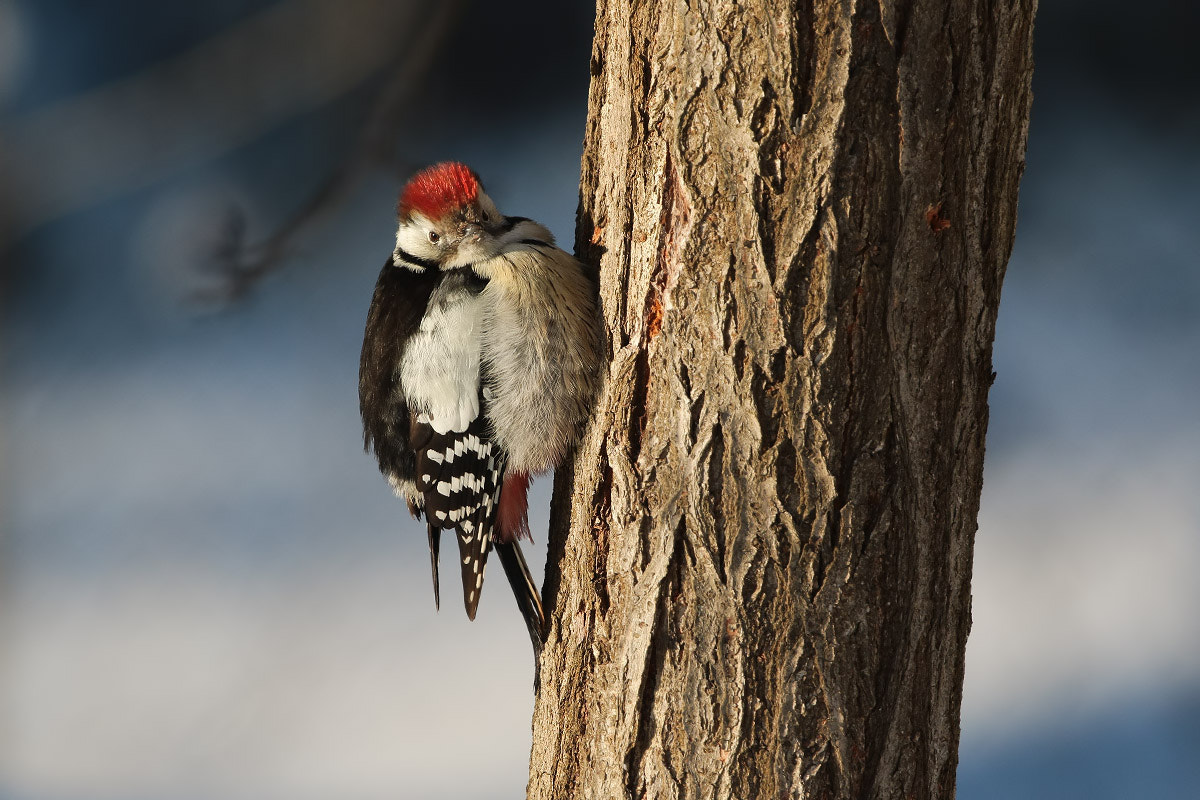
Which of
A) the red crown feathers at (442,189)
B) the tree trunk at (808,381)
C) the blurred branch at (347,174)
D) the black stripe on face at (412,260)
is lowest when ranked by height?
the tree trunk at (808,381)

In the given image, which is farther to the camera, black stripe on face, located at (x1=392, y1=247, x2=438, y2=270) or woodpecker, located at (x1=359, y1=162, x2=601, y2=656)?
black stripe on face, located at (x1=392, y1=247, x2=438, y2=270)

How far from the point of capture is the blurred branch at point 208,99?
2.16 m

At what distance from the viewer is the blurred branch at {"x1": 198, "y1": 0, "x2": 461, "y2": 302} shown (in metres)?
2.19

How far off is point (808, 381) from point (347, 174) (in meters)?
1.47

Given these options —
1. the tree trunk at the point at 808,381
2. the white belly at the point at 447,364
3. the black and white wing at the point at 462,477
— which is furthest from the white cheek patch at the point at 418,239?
the tree trunk at the point at 808,381

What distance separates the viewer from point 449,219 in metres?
1.59

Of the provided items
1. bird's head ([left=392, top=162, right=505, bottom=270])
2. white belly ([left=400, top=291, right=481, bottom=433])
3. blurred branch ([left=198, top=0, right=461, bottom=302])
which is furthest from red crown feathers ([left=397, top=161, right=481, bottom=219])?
blurred branch ([left=198, top=0, right=461, bottom=302])

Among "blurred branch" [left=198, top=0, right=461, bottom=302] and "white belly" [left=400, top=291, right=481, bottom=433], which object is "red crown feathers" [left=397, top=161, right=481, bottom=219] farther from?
"blurred branch" [left=198, top=0, right=461, bottom=302]

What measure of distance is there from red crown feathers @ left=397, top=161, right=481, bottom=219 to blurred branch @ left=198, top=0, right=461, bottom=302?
25.1 inches

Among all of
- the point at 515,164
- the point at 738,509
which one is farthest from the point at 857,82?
the point at 515,164

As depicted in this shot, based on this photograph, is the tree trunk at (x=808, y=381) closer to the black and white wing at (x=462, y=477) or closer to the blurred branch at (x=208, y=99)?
the black and white wing at (x=462, y=477)

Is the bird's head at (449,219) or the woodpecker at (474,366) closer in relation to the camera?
the woodpecker at (474,366)

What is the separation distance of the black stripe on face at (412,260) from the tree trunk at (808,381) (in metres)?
0.55

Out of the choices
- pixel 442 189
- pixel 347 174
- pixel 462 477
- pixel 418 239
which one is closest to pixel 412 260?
pixel 418 239
